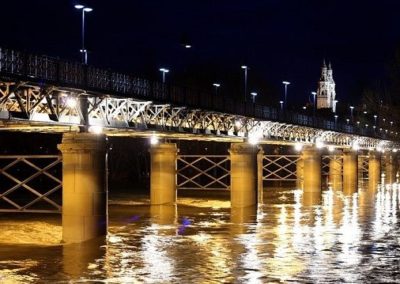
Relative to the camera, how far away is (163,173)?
67.2m

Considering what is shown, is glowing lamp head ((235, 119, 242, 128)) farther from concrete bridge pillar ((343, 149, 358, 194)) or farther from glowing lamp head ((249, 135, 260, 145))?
concrete bridge pillar ((343, 149, 358, 194))

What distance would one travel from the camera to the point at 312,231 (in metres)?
46.0

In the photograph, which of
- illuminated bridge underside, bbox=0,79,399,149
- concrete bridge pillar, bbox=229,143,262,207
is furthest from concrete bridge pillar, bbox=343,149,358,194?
concrete bridge pillar, bbox=229,143,262,207

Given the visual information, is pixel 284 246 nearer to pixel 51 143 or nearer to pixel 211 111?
pixel 211 111

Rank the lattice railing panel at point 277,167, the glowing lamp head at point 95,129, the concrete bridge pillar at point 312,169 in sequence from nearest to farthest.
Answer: the glowing lamp head at point 95,129
the concrete bridge pillar at point 312,169
the lattice railing panel at point 277,167

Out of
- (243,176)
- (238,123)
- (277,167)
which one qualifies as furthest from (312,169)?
(277,167)

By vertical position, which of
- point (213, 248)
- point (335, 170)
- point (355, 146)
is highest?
point (355, 146)

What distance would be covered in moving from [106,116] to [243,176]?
25.6 metres

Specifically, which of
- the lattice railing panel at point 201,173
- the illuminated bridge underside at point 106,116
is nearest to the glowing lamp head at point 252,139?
the illuminated bridge underside at point 106,116

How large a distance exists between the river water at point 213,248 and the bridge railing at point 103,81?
7.43 m

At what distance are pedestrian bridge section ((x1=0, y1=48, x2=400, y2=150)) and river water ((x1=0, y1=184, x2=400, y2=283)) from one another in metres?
Answer: 5.70

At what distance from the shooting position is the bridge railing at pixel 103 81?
34.0 meters

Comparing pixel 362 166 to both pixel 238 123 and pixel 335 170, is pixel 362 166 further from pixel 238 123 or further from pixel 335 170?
pixel 238 123

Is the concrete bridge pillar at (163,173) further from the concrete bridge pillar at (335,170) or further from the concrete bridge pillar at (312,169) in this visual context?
the concrete bridge pillar at (335,170)
